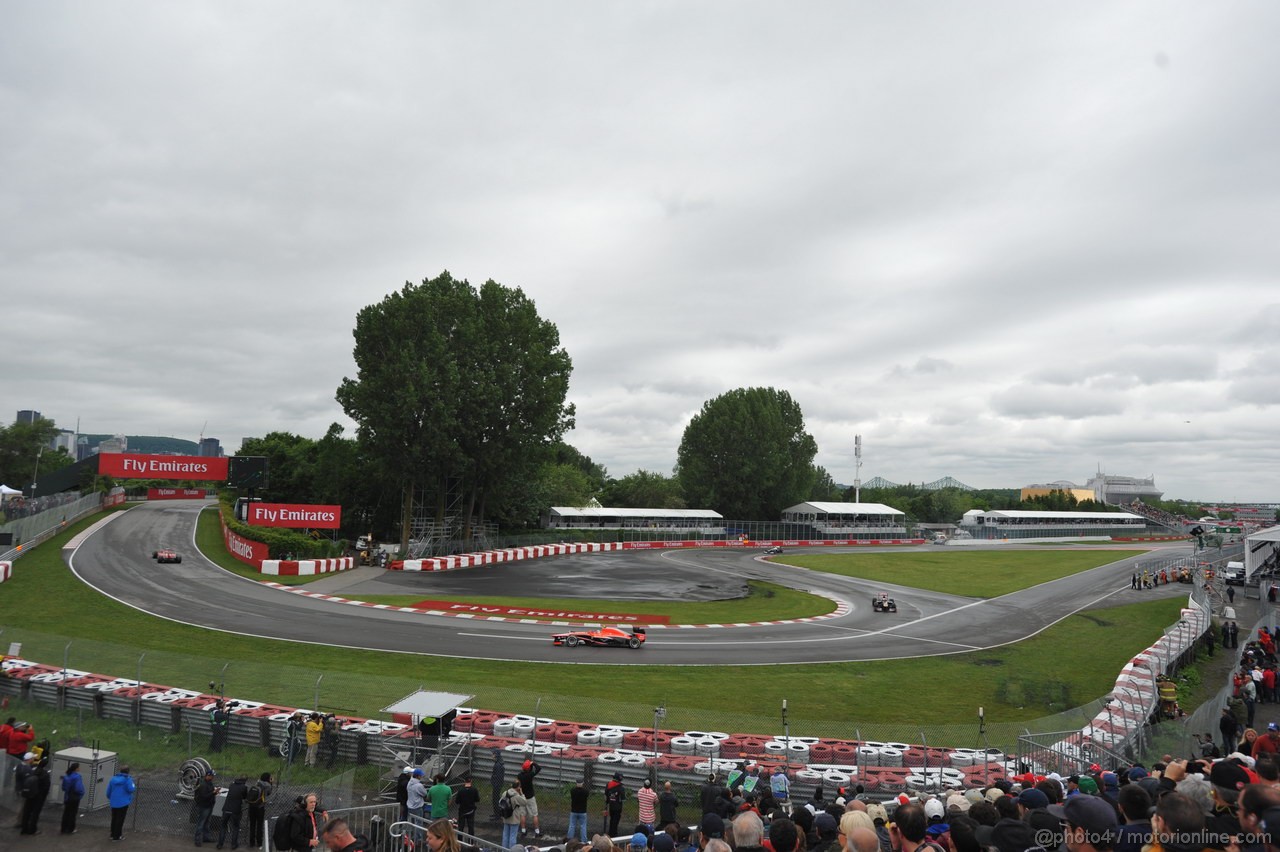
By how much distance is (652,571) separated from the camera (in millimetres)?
60719

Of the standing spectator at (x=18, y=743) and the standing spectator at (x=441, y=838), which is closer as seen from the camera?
the standing spectator at (x=441, y=838)

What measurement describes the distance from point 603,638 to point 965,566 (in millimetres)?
50839

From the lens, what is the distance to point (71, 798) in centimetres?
1321

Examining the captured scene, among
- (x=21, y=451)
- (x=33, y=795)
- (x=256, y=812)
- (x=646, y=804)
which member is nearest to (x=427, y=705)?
(x=256, y=812)

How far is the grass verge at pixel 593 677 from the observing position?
19734 mm

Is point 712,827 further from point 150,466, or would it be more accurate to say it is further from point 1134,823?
point 150,466

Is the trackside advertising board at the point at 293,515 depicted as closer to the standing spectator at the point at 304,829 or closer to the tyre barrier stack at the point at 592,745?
the tyre barrier stack at the point at 592,745

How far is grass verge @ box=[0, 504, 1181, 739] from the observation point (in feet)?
64.7

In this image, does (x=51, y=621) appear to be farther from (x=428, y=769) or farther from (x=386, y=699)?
(x=428, y=769)

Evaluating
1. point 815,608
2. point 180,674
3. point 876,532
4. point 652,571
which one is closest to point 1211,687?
point 815,608

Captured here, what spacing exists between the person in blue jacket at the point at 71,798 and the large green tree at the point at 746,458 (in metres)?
98.1

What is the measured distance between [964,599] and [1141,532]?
10540cm

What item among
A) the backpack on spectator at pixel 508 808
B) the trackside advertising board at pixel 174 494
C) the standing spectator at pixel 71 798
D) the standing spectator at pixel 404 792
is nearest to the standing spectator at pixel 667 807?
the backpack on spectator at pixel 508 808

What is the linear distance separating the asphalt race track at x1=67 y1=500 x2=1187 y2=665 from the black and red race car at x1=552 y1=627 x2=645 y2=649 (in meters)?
0.53
